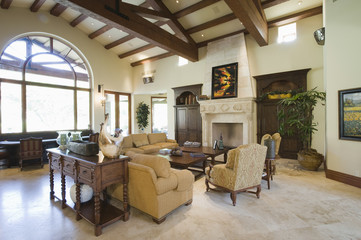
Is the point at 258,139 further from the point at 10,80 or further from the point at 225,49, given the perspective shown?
the point at 10,80

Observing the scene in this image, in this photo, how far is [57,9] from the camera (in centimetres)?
643

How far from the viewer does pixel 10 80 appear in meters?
6.01

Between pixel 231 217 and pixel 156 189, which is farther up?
pixel 156 189

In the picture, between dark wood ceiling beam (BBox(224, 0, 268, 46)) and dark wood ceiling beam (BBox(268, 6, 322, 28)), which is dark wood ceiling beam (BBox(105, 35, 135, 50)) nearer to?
dark wood ceiling beam (BBox(224, 0, 268, 46))

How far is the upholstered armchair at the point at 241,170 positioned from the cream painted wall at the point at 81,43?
6.76m

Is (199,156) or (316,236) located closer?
(316,236)

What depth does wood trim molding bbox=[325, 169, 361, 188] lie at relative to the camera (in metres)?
3.62

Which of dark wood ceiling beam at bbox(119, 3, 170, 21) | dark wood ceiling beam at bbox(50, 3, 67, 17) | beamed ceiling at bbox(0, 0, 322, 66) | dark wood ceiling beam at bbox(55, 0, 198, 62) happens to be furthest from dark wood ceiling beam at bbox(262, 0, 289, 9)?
dark wood ceiling beam at bbox(50, 3, 67, 17)

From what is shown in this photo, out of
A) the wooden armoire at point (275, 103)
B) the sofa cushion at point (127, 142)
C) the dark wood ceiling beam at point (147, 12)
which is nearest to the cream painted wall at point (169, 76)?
the dark wood ceiling beam at point (147, 12)

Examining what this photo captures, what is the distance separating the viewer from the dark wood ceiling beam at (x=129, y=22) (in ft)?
12.9

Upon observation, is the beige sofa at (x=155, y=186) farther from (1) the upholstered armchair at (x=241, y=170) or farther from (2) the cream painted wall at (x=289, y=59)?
(2) the cream painted wall at (x=289, y=59)

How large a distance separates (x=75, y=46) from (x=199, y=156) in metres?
6.91

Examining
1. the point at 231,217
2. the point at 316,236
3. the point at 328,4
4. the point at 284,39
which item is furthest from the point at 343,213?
the point at 284,39

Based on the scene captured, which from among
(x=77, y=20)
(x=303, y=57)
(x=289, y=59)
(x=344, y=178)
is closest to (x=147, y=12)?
(x=77, y=20)
